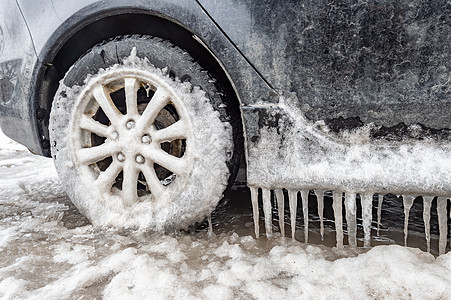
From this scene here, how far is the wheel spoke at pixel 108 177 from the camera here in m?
1.61

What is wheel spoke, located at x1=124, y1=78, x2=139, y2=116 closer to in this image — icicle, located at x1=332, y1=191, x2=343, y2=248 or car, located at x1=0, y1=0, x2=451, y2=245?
car, located at x1=0, y1=0, x2=451, y2=245

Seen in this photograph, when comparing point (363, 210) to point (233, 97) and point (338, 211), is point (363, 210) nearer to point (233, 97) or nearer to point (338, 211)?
point (338, 211)

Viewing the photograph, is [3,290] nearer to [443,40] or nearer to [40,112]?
[40,112]

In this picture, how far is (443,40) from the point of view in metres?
1.06

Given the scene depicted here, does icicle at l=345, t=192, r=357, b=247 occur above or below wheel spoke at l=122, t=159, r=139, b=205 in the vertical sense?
below

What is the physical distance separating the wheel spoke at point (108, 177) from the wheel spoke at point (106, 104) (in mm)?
203

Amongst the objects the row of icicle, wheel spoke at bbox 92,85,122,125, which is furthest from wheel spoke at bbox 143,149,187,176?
the row of icicle

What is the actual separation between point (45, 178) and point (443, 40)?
2863mm

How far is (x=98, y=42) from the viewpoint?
5.61ft

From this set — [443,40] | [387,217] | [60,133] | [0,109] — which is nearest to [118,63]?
[60,133]

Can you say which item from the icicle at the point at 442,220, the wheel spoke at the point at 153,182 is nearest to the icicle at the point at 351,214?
the icicle at the point at 442,220

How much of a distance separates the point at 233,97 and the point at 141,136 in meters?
0.44

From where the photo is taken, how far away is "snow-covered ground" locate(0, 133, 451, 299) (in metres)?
1.11

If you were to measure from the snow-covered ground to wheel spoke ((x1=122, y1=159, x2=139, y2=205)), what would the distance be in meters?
0.16
